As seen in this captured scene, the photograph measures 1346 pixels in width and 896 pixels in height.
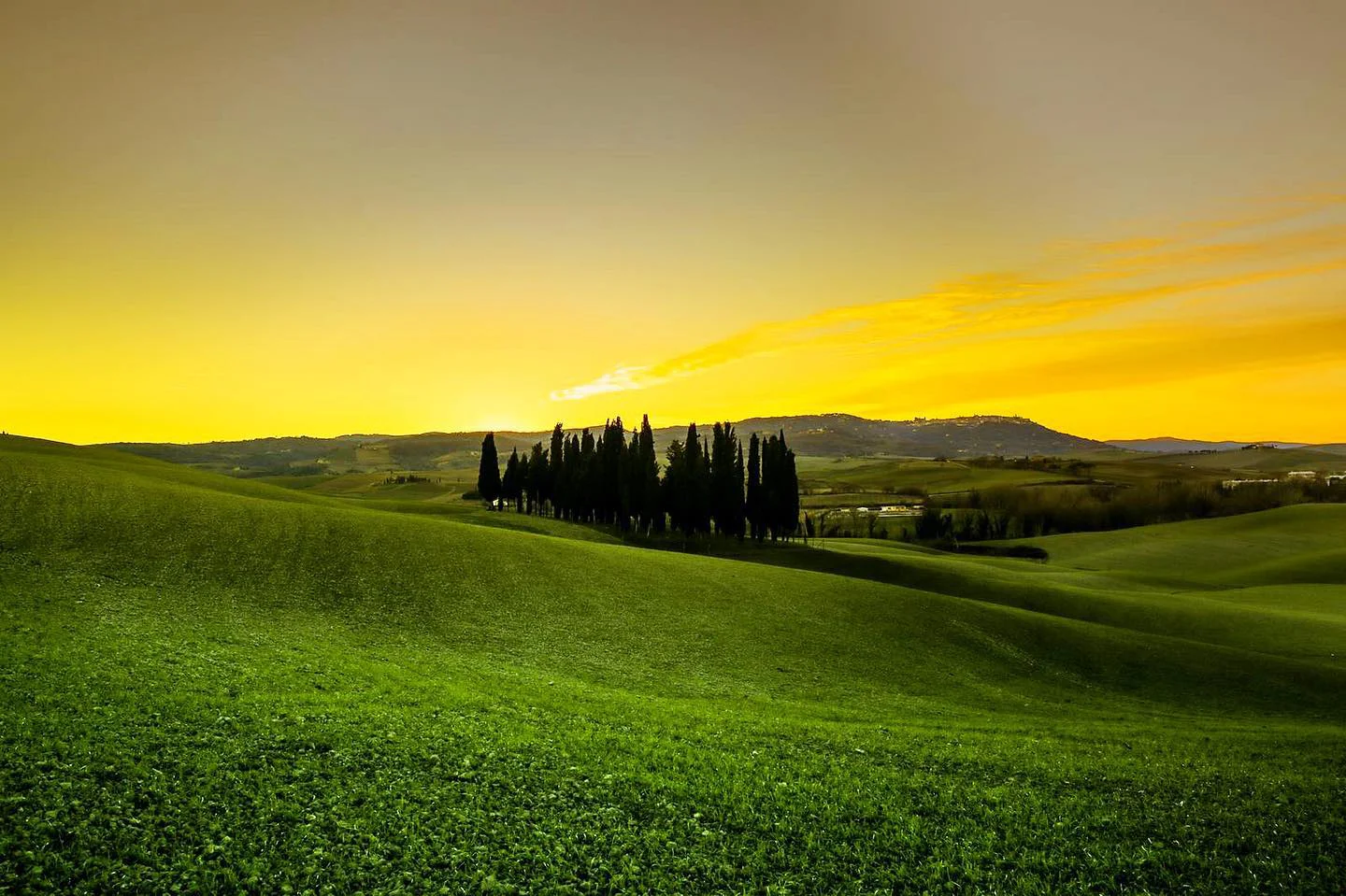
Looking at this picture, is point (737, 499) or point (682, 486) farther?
point (737, 499)

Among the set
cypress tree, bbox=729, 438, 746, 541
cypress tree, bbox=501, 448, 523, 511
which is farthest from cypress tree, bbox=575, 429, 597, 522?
cypress tree, bbox=729, 438, 746, 541

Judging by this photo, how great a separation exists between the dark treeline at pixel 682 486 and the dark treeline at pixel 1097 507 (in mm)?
59195

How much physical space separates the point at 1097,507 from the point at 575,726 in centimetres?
17871

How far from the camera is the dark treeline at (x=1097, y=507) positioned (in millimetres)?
151750

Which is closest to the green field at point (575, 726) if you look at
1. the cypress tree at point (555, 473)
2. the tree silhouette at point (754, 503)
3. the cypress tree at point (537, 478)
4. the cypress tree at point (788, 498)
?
the cypress tree at point (788, 498)

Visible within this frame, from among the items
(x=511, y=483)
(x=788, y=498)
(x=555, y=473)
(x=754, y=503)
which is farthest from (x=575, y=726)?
(x=511, y=483)

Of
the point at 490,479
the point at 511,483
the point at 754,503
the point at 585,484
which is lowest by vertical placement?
the point at 754,503

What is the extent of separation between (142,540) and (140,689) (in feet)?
71.9

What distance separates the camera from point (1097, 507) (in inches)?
6422

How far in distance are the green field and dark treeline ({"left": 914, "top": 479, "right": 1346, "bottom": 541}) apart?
107 metres

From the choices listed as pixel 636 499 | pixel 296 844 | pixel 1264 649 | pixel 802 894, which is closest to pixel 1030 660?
pixel 1264 649

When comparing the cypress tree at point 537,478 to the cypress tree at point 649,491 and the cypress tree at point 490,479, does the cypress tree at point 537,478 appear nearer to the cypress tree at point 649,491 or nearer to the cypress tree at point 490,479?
the cypress tree at point 490,479

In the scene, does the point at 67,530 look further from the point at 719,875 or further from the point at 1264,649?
the point at 1264,649

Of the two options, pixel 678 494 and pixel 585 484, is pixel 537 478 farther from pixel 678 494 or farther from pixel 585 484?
pixel 678 494
